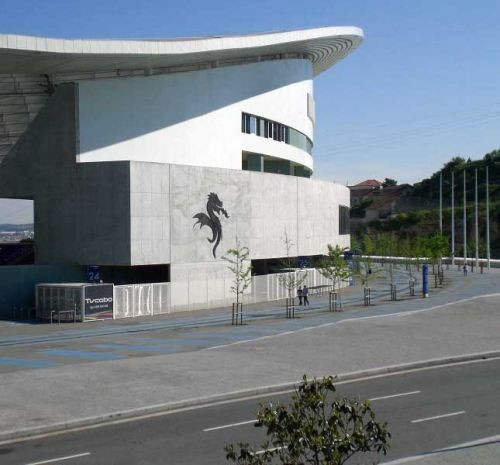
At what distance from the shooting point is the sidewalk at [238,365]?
16.5 metres

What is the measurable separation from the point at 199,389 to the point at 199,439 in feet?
14.4

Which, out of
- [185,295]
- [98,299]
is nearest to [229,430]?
[98,299]

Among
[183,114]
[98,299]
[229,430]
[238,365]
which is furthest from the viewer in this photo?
[183,114]

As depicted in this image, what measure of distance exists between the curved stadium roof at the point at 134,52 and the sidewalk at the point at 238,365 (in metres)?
17.4

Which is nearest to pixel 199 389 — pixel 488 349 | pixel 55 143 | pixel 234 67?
pixel 488 349

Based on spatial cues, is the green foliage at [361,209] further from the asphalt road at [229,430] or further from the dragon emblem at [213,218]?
the asphalt road at [229,430]

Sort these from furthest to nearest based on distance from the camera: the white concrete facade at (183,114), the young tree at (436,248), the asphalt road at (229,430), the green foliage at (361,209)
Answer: the green foliage at (361,209), the young tree at (436,248), the white concrete facade at (183,114), the asphalt road at (229,430)

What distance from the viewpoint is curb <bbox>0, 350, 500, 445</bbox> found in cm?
1450

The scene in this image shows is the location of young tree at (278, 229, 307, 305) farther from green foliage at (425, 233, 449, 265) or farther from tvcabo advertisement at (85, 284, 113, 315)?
green foliage at (425, 233, 449, 265)

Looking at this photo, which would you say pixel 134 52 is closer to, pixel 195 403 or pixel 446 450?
pixel 195 403

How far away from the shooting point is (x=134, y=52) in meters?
41.0

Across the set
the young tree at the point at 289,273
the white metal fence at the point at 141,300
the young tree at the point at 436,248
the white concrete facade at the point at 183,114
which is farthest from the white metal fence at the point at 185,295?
the young tree at the point at 436,248

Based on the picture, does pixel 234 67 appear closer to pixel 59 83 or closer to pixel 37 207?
pixel 59 83

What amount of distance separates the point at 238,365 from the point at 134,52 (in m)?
24.6
